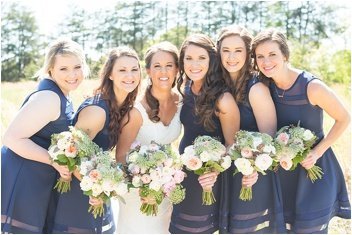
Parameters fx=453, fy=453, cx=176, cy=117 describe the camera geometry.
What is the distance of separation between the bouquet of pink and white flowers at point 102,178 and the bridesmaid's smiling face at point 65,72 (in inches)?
30.7

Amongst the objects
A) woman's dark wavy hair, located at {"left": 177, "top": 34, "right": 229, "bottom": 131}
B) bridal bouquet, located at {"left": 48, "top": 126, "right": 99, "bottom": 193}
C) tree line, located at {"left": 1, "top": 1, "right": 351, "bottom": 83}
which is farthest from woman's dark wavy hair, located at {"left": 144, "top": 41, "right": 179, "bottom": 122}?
tree line, located at {"left": 1, "top": 1, "right": 351, "bottom": 83}

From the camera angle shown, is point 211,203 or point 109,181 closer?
point 109,181

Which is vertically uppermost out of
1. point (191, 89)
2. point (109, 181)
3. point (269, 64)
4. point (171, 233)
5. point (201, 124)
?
point (269, 64)

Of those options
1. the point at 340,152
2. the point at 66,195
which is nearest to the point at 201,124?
the point at 66,195

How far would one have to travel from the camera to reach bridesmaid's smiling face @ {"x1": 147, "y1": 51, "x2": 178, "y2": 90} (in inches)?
194

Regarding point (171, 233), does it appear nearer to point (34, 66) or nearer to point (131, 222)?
point (131, 222)

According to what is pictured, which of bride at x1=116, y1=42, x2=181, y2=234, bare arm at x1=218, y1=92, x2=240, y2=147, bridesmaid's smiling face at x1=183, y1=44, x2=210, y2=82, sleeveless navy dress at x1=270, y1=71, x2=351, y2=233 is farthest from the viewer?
bride at x1=116, y1=42, x2=181, y2=234

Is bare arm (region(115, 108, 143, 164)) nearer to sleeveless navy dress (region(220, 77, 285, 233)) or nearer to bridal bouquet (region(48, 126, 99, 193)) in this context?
bridal bouquet (region(48, 126, 99, 193))

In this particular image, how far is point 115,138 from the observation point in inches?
189

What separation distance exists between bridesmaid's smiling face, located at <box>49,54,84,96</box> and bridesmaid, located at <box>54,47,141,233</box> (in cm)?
25

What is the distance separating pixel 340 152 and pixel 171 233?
4.57 meters

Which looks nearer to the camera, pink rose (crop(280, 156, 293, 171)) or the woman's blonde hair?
pink rose (crop(280, 156, 293, 171))

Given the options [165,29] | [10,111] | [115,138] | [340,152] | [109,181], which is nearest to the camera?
[109,181]

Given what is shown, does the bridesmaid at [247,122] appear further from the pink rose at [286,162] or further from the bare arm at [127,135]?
the bare arm at [127,135]
